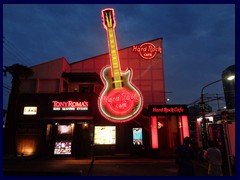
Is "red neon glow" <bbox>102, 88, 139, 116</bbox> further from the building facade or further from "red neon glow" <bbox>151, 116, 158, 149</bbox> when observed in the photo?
"red neon glow" <bbox>151, 116, 158, 149</bbox>

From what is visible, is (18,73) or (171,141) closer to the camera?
(18,73)

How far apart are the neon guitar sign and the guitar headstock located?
8.00 ft

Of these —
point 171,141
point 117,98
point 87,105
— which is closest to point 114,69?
point 117,98

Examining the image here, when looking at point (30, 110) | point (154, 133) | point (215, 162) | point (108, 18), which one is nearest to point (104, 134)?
point (154, 133)

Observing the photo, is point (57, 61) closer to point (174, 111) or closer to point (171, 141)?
point (174, 111)

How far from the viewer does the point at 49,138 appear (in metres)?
18.2

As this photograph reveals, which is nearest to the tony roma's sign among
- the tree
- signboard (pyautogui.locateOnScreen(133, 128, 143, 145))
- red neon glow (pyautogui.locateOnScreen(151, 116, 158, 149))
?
red neon glow (pyautogui.locateOnScreen(151, 116, 158, 149))

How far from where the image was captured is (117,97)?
54.7ft

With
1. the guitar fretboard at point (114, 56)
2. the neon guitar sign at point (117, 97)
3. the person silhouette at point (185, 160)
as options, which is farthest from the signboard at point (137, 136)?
the person silhouette at point (185, 160)

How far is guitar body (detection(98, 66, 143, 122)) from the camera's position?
644 inches

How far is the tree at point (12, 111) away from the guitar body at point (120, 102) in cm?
715

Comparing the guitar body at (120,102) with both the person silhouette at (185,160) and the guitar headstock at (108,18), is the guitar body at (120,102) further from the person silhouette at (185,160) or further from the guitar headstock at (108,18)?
the person silhouette at (185,160)

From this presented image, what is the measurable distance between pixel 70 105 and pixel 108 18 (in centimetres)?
813

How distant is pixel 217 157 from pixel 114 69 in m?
11.4
